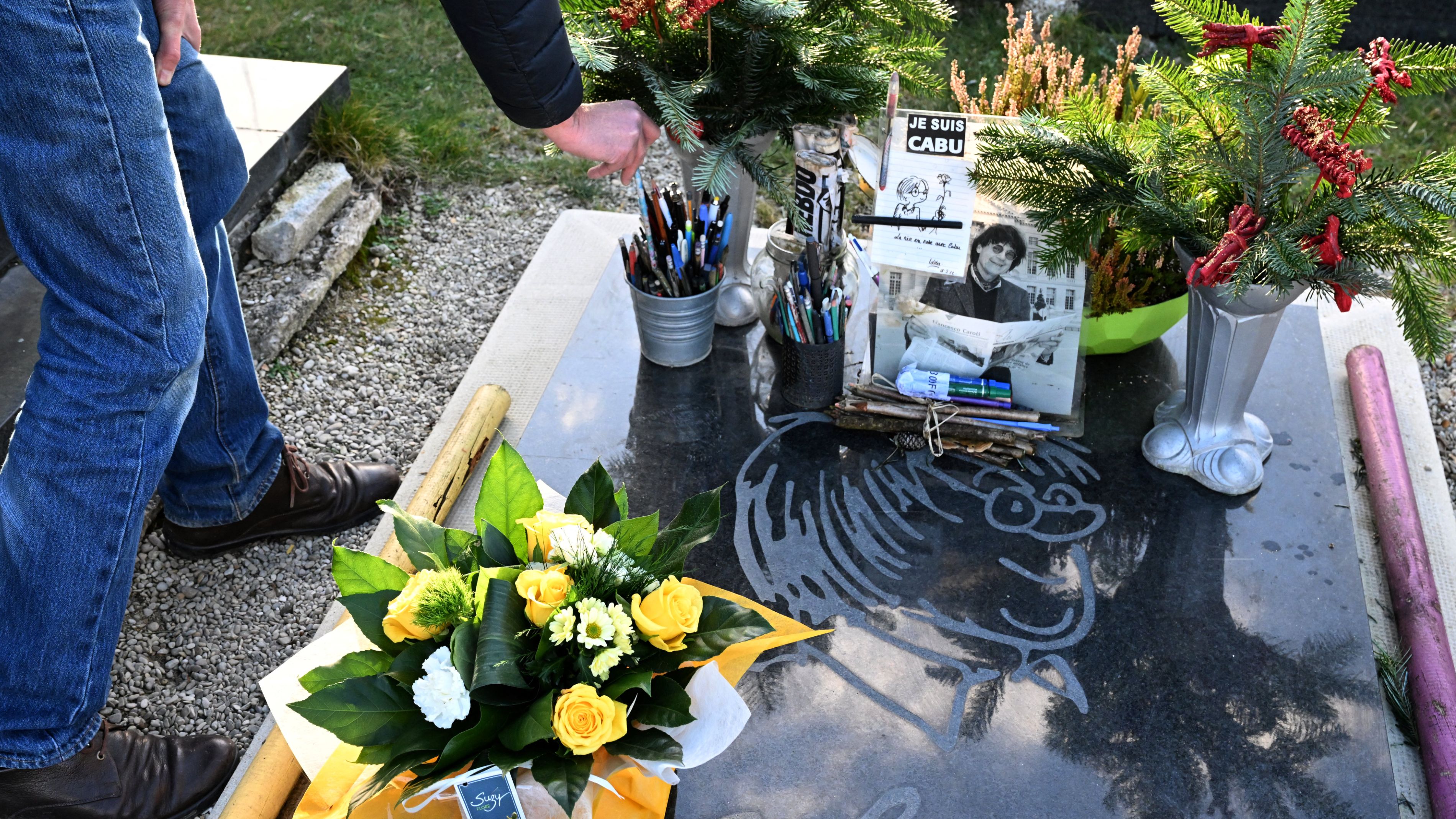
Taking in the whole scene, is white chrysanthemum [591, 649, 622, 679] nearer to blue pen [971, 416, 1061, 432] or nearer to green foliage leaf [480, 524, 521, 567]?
green foliage leaf [480, 524, 521, 567]

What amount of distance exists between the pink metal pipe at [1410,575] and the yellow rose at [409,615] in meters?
1.39

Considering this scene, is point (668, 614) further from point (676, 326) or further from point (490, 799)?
point (676, 326)

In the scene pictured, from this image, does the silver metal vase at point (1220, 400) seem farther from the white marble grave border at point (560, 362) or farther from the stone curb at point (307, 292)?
the stone curb at point (307, 292)

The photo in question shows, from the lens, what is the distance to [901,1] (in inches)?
71.2

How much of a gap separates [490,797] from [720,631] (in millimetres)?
301

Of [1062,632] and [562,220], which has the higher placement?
[1062,632]

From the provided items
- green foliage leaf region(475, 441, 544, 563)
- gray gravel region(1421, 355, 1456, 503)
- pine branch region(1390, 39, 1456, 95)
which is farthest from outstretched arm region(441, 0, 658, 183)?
gray gravel region(1421, 355, 1456, 503)

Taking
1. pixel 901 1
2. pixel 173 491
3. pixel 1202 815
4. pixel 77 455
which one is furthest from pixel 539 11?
pixel 1202 815

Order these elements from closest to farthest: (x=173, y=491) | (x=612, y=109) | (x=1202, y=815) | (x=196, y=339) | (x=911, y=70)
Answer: (x=1202, y=815) < (x=196, y=339) < (x=612, y=109) < (x=911, y=70) < (x=173, y=491)

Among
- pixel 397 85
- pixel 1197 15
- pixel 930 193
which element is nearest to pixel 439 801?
pixel 930 193

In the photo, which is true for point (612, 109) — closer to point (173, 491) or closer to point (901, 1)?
point (901, 1)

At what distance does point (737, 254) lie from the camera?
206cm

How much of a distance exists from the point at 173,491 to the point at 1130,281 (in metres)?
1.88

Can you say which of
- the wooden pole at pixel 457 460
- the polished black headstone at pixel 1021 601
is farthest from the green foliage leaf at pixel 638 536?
the wooden pole at pixel 457 460
